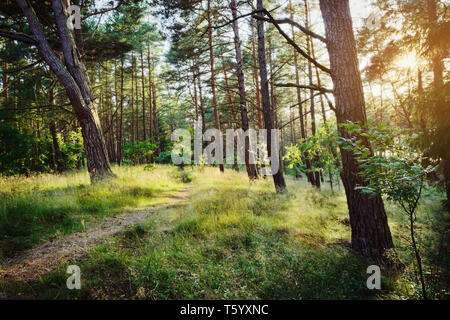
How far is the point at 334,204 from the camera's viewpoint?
278 inches

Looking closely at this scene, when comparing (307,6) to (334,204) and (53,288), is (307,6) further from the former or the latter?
(53,288)

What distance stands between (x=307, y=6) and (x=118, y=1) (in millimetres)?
10340

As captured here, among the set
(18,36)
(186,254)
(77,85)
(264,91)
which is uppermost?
(18,36)

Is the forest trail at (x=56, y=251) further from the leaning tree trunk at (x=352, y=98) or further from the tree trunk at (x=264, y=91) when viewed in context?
the tree trunk at (x=264, y=91)

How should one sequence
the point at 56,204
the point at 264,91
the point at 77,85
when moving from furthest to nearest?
the point at 264,91 → the point at 77,85 → the point at 56,204

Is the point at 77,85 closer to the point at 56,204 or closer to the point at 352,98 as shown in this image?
the point at 56,204

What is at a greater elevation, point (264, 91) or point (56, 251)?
point (264, 91)

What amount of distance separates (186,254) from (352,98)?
3.60 metres

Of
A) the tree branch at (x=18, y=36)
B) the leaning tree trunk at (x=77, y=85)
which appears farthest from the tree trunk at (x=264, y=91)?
the tree branch at (x=18, y=36)

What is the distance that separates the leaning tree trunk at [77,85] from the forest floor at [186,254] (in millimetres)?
1831

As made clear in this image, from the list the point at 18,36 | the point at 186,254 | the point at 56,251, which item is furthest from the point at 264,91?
the point at 18,36

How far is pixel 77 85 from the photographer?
662 cm

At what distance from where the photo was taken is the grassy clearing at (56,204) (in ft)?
11.4

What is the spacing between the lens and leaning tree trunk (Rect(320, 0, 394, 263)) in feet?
9.76
